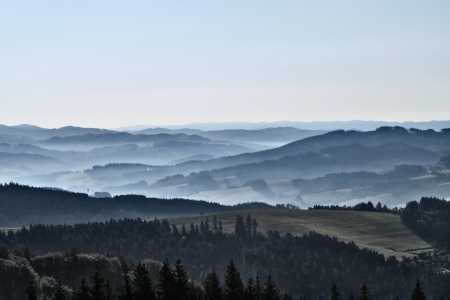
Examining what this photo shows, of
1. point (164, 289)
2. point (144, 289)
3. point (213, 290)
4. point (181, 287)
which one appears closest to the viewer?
point (144, 289)

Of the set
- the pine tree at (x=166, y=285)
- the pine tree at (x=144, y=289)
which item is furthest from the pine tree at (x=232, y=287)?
the pine tree at (x=144, y=289)

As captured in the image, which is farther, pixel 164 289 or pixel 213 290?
pixel 213 290

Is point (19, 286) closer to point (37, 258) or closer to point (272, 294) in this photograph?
point (37, 258)

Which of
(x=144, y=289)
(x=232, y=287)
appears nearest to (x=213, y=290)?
(x=232, y=287)

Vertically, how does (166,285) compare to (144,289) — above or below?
above

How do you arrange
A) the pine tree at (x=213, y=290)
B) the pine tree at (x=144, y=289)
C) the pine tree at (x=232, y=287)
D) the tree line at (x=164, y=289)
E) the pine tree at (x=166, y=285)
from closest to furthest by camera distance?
the tree line at (x=164, y=289)
the pine tree at (x=144, y=289)
the pine tree at (x=166, y=285)
the pine tree at (x=213, y=290)
the pine tree at (x=232, y=287)

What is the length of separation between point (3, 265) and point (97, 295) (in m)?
85.4

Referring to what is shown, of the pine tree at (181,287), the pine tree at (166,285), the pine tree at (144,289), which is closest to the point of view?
the pine tree at (144,289)

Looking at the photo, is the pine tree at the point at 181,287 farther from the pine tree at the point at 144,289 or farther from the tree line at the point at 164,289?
the pine tree at the point at 144,289

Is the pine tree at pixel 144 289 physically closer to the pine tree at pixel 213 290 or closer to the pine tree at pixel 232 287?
the pine tree at pixel 213 290

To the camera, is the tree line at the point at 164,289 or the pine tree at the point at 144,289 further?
the pine tree at the point at 144,289

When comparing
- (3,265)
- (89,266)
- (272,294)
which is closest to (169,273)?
(272,294)

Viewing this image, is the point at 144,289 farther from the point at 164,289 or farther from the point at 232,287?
the point at 232,287

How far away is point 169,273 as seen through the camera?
73.2 metres
